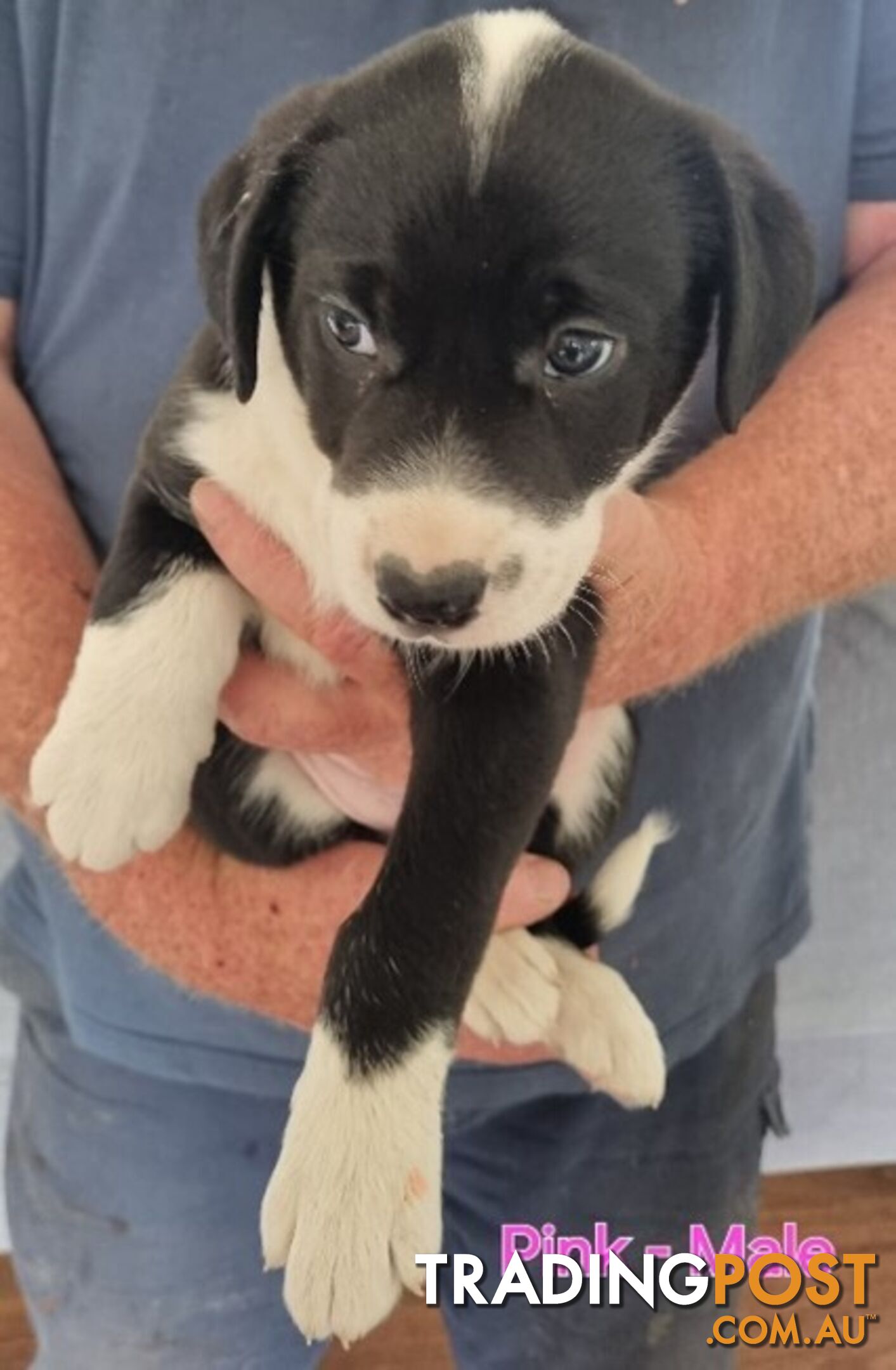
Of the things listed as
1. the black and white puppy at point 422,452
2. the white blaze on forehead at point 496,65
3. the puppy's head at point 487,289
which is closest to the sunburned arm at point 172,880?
the black and white puppy at point 422,452

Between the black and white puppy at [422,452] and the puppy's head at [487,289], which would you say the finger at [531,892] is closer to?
the black and white puppy at [422,452]

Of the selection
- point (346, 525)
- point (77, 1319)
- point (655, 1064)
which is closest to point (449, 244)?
point (346, 525)

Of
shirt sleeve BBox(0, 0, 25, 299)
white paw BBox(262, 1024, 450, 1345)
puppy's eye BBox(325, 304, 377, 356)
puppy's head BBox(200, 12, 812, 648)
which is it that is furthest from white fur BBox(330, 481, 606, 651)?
shirt sleeve BBox(0, 0, 25, 299)

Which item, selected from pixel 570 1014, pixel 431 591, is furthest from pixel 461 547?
pixel 570 1014

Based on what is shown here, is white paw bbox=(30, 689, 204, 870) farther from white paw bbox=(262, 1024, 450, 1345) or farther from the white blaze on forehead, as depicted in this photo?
the white blaze on forehead

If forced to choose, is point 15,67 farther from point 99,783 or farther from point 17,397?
point 99,783
